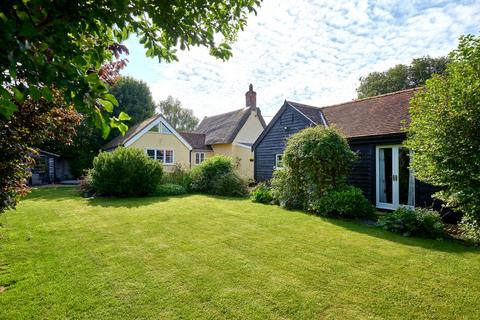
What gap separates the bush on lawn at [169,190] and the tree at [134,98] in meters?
19.1

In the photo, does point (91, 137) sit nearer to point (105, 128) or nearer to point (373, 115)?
point (373, 115)

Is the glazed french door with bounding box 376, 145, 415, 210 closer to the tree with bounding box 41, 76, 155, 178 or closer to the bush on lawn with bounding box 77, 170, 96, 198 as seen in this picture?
the bush on lawn with bounding box 77, 170, 96, 198

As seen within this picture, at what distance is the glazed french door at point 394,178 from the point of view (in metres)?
10.1

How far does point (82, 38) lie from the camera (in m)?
2.50

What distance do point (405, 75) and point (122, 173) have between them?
32.7 meters

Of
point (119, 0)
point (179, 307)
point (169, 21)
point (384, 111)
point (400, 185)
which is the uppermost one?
point (384, 111)

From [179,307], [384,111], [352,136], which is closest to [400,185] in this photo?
[352,136]

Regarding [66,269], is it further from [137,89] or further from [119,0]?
[137,89]

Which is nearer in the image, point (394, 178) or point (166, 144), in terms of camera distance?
point (394, 178)

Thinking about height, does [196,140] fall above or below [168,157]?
above

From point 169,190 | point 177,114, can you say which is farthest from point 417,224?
point 177,114

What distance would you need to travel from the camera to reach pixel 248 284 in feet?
13.6

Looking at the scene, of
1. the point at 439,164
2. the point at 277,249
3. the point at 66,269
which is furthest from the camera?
the point at 439,164

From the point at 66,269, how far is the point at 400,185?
10632mm
